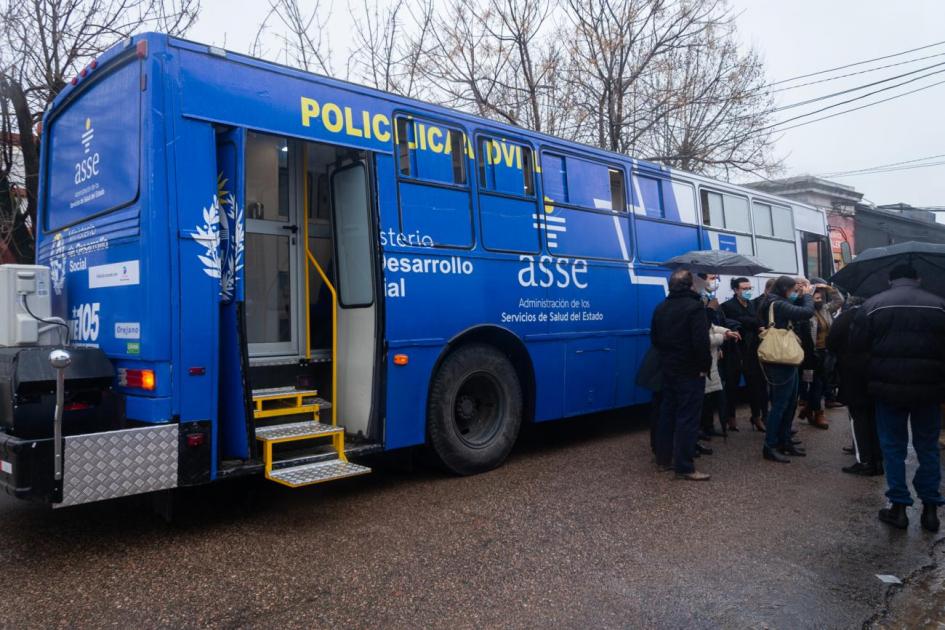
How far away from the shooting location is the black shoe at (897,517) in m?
5.15

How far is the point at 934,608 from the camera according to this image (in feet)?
12.8

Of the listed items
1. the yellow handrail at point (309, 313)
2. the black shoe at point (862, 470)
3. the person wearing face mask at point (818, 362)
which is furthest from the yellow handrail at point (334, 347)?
the person wearing face mask at point (818, 362)

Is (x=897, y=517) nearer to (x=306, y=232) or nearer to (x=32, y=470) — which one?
(x=306, y=232)

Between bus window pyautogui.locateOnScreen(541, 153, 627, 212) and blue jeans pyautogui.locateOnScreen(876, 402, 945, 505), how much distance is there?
11.5 feet

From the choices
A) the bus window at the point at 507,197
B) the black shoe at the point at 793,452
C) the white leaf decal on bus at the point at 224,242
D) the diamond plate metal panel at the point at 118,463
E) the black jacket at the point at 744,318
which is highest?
the bus window at the point at 507,197

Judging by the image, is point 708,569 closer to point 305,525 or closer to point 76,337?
point 305,525

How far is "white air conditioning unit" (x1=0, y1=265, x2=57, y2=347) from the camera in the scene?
188 inches

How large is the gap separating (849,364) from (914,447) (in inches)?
32.3

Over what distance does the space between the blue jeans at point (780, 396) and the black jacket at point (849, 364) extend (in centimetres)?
59

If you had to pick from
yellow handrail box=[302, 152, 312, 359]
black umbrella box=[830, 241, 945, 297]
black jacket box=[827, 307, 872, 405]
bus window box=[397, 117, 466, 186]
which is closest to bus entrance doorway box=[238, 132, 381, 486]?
yellow handrail box=[302, 152, 312, 359]

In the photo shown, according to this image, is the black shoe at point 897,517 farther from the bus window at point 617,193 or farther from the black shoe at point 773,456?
the bus window at point 617,193

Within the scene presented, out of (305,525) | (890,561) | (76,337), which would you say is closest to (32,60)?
(76,337)

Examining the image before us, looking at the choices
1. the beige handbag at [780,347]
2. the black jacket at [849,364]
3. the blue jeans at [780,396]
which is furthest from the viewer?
the blue jeans at [780,396]

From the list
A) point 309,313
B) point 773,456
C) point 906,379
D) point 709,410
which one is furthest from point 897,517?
point 309,313
